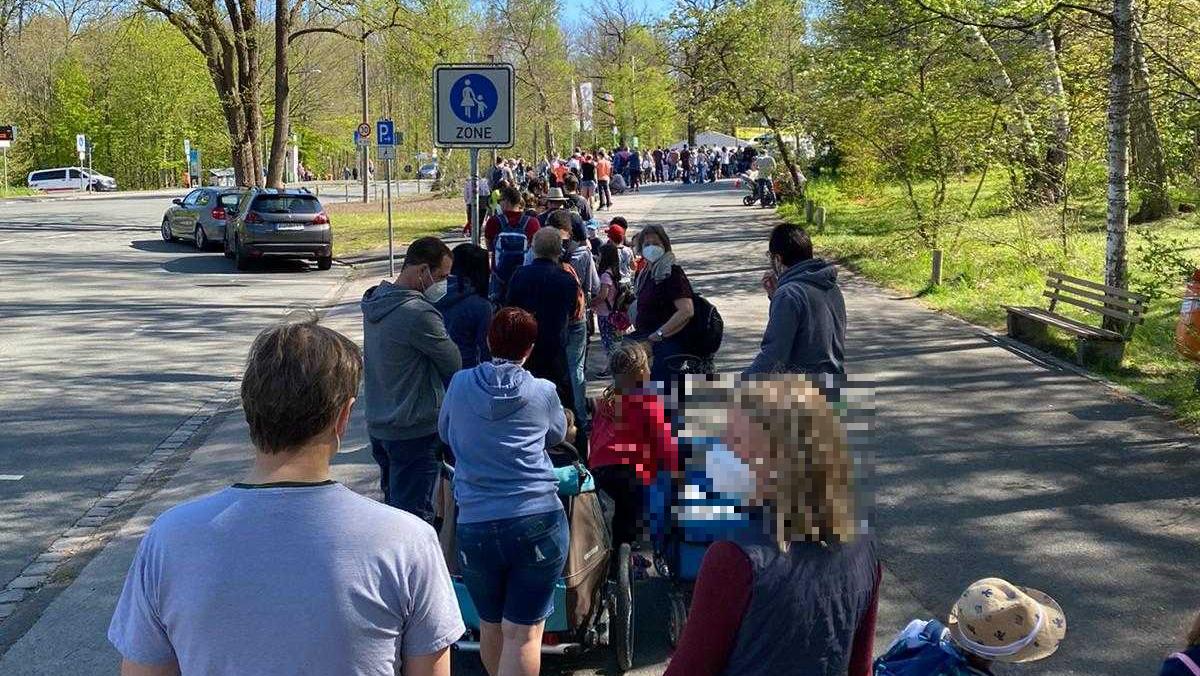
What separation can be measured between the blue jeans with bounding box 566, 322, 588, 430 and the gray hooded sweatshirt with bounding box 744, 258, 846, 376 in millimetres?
2198

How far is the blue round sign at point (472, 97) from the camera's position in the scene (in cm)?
1109

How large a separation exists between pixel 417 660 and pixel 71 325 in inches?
597

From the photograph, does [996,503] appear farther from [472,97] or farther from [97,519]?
[472,97]

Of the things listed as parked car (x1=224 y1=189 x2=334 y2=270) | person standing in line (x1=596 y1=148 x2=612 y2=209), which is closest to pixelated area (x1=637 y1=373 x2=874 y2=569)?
parked car (x1=224 y1=189 x2=334 y2=270)

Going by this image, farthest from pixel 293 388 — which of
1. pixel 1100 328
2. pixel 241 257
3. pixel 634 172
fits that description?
pixel 634 172

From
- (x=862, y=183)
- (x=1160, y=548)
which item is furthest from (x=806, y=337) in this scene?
(x=862, y=183)

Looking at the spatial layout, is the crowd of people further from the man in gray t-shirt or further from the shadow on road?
the shadow on road

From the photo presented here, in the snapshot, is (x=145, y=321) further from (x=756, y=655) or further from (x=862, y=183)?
(x=862, y=183)

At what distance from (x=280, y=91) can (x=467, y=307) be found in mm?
25898

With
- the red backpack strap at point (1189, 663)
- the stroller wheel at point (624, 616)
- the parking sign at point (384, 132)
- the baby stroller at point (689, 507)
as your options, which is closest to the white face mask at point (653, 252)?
the baby stroller at point (689, 507)

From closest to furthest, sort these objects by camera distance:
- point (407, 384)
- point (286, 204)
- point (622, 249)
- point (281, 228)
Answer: point (407, 384)
point (622, 249)
point (281, 228)
point (286, 204)

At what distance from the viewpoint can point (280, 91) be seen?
30797mm

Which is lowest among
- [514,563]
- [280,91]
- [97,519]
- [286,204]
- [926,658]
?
[97,519]

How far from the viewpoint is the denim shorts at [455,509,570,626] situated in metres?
4.43
